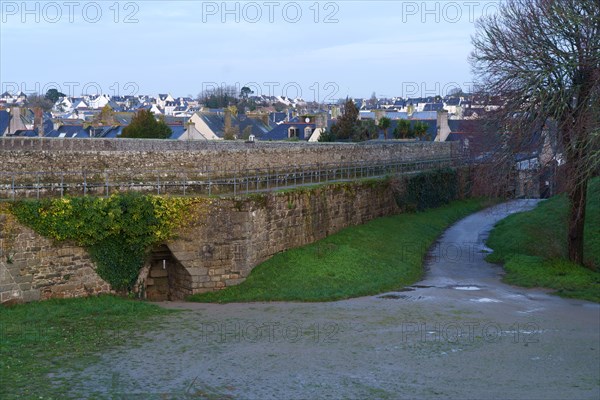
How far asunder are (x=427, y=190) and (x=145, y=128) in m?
22.5

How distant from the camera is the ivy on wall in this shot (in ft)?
66.8

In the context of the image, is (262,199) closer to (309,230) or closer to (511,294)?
(309,230)

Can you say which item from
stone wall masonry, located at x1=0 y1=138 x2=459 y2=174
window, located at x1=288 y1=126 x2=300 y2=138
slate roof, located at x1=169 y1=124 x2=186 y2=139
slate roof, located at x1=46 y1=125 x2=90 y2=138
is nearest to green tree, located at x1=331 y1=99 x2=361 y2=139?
window, located at x1=288 y1=126 x2=300 y2=138

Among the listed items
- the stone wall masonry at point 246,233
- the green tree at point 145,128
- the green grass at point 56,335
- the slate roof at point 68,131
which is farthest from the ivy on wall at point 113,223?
the slate roof at point 68,131

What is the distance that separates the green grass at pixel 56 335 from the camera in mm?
14727

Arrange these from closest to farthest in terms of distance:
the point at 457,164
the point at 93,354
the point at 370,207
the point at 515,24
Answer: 1. the point at 93,354
2. the point at 515,24
3. the point at 370,207
4. the point at 457,164

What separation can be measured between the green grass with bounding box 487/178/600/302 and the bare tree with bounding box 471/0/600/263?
3.46 ft

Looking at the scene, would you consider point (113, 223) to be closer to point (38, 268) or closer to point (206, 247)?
point (38, 268)

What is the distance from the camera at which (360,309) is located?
861 inches

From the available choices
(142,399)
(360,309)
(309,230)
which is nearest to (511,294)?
(360,309)

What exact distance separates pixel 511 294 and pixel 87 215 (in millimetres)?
11660

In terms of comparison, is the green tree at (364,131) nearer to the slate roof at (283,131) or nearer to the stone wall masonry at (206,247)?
the slate roof at (283,131)

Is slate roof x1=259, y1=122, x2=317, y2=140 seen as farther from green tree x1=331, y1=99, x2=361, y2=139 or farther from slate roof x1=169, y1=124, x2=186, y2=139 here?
slate roof x1=169, y1=124, x2=186, y2=139

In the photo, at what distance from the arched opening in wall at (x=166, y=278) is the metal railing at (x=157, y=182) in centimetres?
177
